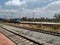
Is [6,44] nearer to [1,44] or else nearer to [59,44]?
[1,44]

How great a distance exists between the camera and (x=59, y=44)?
43.9 ft

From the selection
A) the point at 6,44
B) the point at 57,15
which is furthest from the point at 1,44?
the point at 57,15

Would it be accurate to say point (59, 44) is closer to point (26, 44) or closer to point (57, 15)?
point (26, 44)

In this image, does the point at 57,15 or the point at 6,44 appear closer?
the point at 6,44

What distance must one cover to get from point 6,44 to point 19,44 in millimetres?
1065

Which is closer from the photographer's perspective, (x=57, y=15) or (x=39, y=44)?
(x=39, y=44)

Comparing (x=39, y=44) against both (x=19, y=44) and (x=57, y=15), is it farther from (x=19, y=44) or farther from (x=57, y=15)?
(x=57, y=15)

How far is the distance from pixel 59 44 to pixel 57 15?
281ft

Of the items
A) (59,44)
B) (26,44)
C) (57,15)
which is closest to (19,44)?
(26,44)

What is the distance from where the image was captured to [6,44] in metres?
13.6

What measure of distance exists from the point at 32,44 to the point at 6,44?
211 centimetres

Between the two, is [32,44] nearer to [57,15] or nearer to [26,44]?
[26,44]

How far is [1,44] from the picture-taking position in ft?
45.1

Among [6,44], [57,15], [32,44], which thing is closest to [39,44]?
[32,44]
